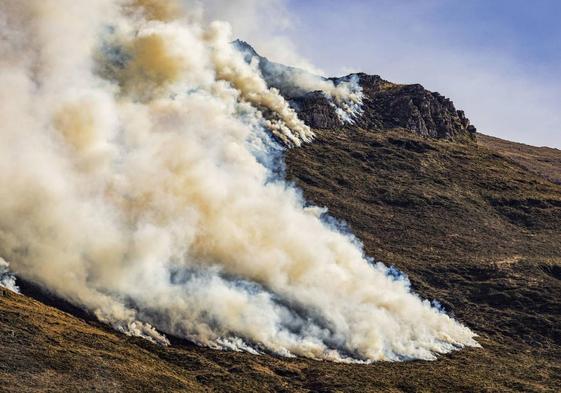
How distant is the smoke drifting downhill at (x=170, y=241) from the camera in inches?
2071

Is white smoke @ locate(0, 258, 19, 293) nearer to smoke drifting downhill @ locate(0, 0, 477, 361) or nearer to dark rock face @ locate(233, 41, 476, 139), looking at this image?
smoke drifting downhill @ locate(0, 0, 477, 361)

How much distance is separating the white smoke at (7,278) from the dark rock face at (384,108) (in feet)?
249

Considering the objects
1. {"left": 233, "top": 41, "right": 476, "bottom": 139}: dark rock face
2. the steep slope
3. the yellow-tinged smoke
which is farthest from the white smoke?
the steep slope

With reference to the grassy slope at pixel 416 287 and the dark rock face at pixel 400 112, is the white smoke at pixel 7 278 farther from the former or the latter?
the dark rock face at pixel 400 112

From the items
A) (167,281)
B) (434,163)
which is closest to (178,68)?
(434,163)

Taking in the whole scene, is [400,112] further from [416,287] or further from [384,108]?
[416,287]

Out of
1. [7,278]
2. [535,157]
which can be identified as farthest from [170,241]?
[535,157]

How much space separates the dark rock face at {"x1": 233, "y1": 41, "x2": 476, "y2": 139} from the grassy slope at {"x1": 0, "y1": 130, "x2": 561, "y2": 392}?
5.74 meters

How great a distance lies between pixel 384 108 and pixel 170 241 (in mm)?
88770

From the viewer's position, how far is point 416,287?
2825 inches

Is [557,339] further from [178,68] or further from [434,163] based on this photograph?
[178,68]

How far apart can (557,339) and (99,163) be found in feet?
149

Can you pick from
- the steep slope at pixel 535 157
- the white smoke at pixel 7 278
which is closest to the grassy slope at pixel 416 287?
the white smoke at pixel 7 278

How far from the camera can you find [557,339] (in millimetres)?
63969
